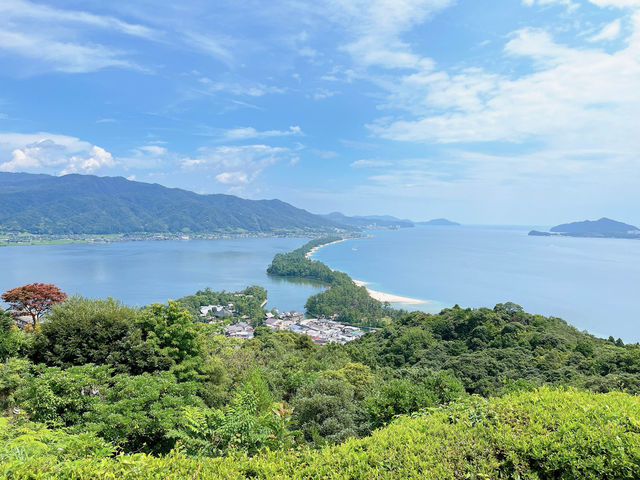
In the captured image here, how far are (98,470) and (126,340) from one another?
558cm

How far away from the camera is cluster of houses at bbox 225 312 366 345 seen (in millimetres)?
32000

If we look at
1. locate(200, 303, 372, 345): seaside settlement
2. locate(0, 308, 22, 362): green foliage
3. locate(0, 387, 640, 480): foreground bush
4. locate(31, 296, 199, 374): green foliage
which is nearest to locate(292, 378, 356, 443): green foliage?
locate(31, 296, 199, 374): green foliage

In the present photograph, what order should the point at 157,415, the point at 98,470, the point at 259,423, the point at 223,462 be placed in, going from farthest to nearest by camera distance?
the point at 157,415
the point at 259,423
the point at 223,462
the point at 98,470

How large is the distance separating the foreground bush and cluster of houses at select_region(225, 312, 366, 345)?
28.4 meters

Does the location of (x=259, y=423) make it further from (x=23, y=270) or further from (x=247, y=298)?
(x=23, y=270)

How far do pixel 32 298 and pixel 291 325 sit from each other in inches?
1008

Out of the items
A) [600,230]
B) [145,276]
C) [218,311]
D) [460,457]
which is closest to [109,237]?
[145,276]

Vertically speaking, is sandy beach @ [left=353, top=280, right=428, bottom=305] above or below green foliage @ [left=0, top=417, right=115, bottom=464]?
below

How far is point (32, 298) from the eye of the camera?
12789 millimetres

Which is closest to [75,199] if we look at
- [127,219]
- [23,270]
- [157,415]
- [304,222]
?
[127,219]

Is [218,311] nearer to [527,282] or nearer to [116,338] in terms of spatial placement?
[116,338]

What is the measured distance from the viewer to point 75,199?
161250 millimetres

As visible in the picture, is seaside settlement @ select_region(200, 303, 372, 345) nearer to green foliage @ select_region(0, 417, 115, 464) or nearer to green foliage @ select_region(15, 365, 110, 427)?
green foliage @ select_region(15, 365, 110, 427)

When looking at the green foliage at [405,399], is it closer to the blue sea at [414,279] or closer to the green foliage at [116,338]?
the green foliage at [116,338]
